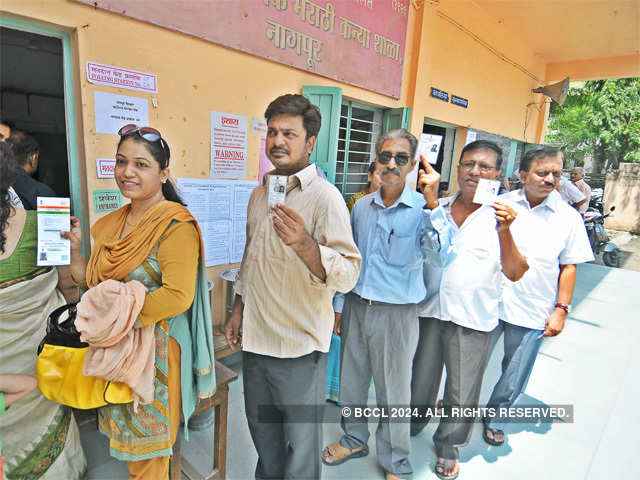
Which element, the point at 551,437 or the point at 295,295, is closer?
the point at 295,295

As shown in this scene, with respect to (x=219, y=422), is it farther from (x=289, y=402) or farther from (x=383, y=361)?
(x=383, y=361)

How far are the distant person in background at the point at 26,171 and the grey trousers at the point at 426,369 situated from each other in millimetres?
2379

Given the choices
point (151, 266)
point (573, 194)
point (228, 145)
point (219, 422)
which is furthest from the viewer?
point (573, 194)

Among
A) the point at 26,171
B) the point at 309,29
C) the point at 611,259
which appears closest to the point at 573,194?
the point at 611,259

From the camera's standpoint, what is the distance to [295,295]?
1.59 metres

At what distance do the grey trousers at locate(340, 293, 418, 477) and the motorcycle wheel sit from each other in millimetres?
8369

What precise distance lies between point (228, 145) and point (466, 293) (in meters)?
2.26

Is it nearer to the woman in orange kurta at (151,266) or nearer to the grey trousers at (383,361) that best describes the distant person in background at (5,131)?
the woman in orange kurta at (151,266)

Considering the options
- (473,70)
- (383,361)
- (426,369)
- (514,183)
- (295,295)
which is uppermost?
(473,70)

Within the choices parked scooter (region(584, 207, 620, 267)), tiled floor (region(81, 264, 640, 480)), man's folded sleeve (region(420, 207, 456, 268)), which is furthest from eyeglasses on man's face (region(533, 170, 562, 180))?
parked scooter (region(584, 207, 620, 267))

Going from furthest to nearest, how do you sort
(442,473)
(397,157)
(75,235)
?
(442,473) < (397,157) < (75,235)

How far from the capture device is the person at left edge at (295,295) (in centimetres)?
156

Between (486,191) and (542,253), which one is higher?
(486,191)

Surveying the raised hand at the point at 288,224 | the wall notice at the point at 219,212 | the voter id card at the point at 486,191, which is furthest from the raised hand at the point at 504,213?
the wall notice at the point at 219,212
